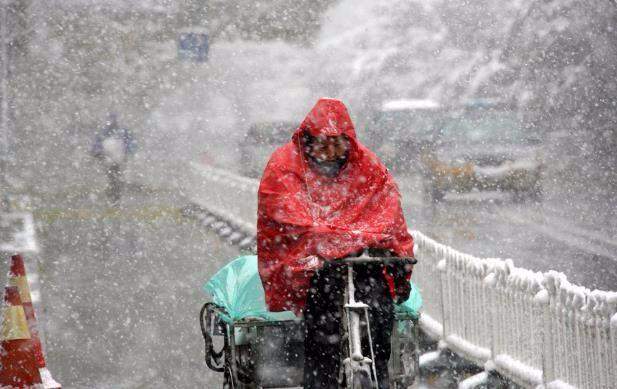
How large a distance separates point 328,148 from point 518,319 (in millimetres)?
2609

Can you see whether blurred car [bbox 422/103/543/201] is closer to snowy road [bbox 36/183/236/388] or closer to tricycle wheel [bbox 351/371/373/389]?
snowy road [bbox 36/183/236/388]

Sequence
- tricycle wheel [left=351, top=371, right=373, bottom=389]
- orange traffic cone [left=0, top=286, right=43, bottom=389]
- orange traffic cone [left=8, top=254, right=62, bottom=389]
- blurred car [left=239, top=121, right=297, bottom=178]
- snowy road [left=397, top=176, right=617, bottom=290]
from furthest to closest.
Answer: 1. blurred car [left=239, top=121, right=297, bottom=178]
2. snowy road [left=397, top=176, right=617, bottom=290]
3. orange traffic cone [left=8, top=254, right=62, bottom=389]
4. orange traffic cone [left=0, top=286, right=43, bottom=389]
5. tricycle wheel [left=351, top=371, right=373, bottom=389]

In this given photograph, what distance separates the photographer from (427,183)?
25.5 m

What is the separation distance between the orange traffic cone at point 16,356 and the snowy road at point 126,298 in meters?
1.13

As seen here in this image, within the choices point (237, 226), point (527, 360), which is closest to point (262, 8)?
point (237, 226)

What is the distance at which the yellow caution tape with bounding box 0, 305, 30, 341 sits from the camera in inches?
264

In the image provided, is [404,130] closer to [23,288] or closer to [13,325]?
[23,288]

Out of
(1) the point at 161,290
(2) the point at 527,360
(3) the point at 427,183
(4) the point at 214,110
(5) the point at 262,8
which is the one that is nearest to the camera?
(2) the point at 527,360

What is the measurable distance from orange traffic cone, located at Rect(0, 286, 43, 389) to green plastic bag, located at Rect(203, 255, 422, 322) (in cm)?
132

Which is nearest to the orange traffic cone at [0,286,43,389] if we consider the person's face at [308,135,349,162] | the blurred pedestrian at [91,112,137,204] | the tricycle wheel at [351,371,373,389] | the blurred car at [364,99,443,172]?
the person's face at [308,135,349,162]

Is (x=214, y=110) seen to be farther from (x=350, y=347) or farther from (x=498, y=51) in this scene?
(x=350, y=347)

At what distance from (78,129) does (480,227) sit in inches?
1029

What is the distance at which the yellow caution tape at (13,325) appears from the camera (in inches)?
264

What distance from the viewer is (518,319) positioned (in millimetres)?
7445
